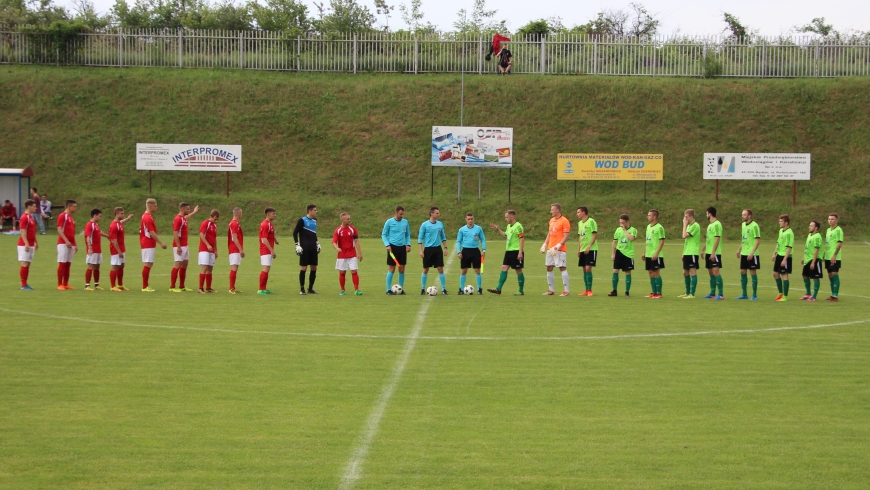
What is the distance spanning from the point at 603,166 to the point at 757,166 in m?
6.99

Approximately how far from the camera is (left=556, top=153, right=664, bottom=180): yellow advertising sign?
132 feet

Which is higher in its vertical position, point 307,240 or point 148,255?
point 307,240

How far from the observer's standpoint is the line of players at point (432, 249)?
1866 centimetres

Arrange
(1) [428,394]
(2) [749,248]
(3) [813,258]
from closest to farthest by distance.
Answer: (1) [428,394] < (3) [813,258] < (2) [749,248]

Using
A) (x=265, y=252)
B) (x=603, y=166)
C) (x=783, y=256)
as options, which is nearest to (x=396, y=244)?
(x=265, y=252)

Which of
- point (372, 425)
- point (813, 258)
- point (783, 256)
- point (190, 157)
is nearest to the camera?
point (372, 425)

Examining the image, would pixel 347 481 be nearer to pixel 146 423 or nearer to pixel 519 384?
pixel 146 423

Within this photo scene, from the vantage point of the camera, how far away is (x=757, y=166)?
39719 mm

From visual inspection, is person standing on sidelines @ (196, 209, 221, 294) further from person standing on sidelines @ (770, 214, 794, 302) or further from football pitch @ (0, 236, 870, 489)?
person standing on sidelines @ (770, 214, 794, 302)

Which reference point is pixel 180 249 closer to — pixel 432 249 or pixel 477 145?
pixel 432 249

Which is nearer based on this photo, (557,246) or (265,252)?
(265,252)

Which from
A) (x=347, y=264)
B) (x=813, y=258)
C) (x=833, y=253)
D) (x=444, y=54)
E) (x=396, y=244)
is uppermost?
(x=444, y=54)

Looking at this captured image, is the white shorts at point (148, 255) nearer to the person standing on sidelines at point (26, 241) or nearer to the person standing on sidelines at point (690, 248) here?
the person standing on sidelines at point (26, 241)

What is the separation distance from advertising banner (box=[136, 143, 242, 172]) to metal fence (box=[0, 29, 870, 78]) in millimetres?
11906
